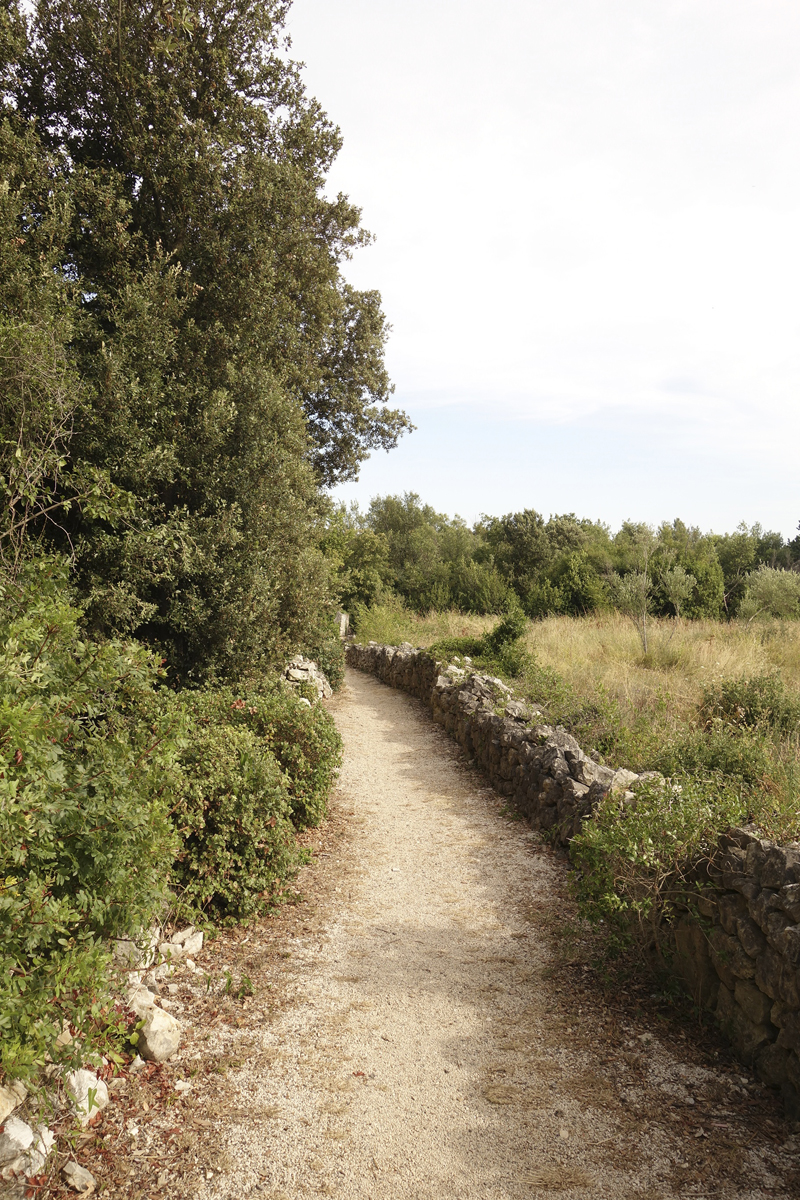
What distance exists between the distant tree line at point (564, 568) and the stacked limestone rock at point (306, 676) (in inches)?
70.6

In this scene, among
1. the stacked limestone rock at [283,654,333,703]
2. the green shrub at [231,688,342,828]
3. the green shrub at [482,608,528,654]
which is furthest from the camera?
the green shrub at [482,608,528,654]

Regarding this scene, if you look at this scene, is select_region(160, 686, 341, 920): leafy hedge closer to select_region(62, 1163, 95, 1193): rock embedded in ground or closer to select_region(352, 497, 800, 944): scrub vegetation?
select_region(62, 1163, 95, 1193): rock embedded in ground

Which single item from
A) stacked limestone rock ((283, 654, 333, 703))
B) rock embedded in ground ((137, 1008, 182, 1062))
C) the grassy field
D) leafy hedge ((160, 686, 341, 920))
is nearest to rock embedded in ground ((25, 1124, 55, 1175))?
rock embedded in ground ((137, 1008, 182, 1062))

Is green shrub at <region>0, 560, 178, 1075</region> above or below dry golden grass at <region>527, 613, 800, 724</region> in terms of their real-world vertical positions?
below

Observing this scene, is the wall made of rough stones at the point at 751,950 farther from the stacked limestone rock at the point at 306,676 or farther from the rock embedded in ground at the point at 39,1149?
the stacked limestone rock at the point at 306,676

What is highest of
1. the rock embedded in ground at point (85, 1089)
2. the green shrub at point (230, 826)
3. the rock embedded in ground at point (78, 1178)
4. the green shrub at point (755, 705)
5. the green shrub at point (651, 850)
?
the green shrub at point (755, 705)

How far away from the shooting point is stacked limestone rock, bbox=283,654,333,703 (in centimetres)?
1151

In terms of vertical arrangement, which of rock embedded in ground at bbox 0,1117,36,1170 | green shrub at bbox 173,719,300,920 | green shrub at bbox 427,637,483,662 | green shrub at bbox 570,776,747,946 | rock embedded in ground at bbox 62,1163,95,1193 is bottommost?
rock embedded in ground at bbox 62,1163,95,1193

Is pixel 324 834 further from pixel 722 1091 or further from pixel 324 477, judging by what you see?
pixel 324 477

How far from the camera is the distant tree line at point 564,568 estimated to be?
741 inches

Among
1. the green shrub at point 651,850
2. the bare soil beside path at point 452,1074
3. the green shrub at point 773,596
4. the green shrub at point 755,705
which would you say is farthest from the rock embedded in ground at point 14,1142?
the green shrub at point 773,596

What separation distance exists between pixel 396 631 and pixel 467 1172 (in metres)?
18.2

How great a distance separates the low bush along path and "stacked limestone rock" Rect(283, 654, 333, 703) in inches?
220

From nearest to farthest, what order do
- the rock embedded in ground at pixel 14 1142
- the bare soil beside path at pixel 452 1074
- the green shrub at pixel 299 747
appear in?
the rock embedded in ground at pixel 14 1142 → the bare soil beside path at pixel 452 1074 → the green shrub at pixel 299 747
